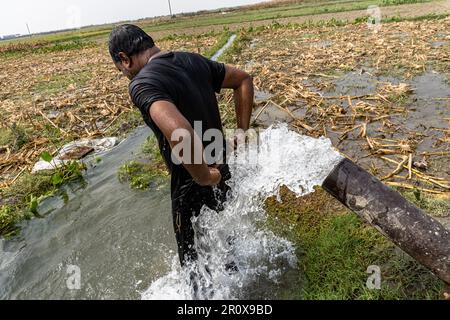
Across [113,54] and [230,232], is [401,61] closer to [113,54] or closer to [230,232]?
[230,232]

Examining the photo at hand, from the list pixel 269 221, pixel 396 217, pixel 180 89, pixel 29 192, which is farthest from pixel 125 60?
pixel 29 192

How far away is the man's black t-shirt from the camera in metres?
1.89

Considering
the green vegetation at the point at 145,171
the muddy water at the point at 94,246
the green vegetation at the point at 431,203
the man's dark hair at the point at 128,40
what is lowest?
the muddy water at the point at 94,246

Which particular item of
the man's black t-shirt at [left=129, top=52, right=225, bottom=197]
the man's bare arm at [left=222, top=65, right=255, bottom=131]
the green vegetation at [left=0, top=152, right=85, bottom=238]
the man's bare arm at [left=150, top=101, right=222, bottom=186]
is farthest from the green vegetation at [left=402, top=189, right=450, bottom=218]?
the green vegetation at [left=0, top=152, right=85, bottom=238]

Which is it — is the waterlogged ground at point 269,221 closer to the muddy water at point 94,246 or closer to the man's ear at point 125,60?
the muddy water at point 94,246

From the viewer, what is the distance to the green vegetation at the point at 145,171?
511 cm

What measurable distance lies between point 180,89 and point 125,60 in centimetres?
47

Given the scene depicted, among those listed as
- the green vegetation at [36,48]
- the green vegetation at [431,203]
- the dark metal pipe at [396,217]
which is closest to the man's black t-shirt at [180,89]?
the dark metal pipe at [396,217]

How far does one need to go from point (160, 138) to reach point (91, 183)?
3821 millimetres

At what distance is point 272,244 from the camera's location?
3.49m

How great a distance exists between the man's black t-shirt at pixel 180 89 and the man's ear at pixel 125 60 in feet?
0.68

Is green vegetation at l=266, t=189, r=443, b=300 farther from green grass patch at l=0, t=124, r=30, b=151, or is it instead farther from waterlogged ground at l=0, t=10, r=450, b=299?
green grass patch at l=0, t=124, r=30, b=151

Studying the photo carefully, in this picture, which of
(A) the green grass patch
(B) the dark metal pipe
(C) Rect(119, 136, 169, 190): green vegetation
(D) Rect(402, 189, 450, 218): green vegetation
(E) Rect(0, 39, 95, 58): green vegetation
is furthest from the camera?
(E) Rect(0, 39, 95, 58): green vegetation

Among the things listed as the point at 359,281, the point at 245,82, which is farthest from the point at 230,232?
the point at 245,82
